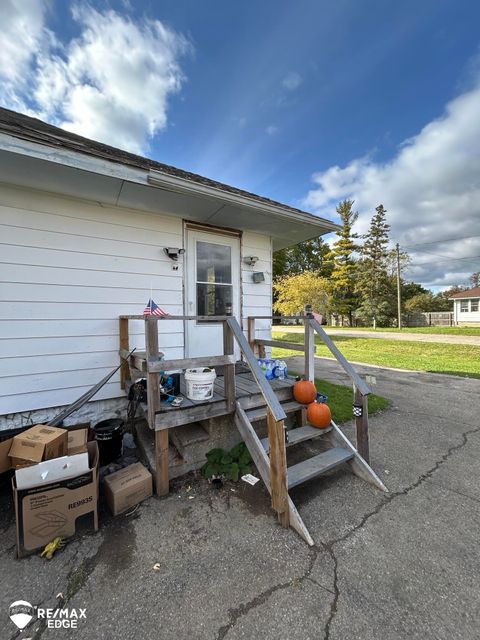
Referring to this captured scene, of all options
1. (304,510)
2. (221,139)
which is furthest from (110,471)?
(221,139)

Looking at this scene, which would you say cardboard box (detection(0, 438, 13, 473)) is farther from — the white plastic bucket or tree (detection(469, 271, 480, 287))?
tree (detection(469, 271, 480, 287))

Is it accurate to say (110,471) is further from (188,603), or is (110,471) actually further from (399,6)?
(399,6)

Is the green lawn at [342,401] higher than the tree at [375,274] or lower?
lower

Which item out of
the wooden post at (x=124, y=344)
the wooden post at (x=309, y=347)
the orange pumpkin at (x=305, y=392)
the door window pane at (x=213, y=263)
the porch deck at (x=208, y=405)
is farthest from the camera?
the door window pane at (x=213, y=263)

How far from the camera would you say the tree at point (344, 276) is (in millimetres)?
30312

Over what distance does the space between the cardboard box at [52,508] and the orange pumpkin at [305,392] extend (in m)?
2.29

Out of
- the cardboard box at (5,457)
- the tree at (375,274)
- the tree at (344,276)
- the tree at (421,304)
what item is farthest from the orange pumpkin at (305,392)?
the tree at (421,304)

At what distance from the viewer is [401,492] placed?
2576 mm

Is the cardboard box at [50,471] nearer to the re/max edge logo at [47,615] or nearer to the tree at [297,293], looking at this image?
the re/max edge logo at [47,615]

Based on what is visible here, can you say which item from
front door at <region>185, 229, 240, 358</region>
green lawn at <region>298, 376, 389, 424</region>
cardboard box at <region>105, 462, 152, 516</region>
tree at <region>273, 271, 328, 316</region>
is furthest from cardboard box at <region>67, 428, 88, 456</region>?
tree at <region>273, 271, 328, 316</region>

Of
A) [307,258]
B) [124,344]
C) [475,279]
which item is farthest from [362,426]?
[475,279]

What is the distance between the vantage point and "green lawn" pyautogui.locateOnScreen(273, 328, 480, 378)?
811 cm

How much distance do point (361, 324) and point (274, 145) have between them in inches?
1046

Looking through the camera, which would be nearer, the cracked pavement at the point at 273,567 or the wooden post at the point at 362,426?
the cracked pavement at the point at 273,567
